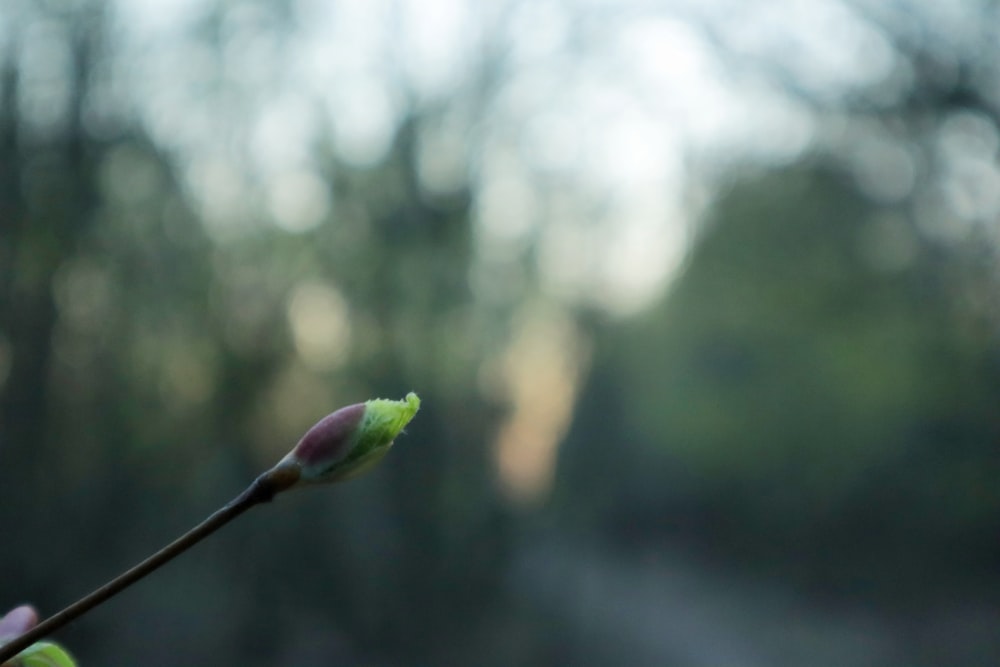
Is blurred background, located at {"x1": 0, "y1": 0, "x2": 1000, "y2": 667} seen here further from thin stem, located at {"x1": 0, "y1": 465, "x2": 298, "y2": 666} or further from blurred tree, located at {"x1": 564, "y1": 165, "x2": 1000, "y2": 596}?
thin stem, located at {"x1": 0, "y1": 465, "x2": 298, "y2": 666}

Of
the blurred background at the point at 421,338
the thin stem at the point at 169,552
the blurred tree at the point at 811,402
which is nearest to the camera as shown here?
the thin stem at the point at 169,552

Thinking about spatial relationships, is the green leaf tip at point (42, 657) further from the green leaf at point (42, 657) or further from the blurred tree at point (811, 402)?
the blurred tree at point (811, 402)

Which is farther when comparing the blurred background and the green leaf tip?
the blurred background

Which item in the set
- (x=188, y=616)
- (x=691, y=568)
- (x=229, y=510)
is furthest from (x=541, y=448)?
(x=229, y=510)

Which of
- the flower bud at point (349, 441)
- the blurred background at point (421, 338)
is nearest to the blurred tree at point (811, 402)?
the blurred background at point (421, 338)

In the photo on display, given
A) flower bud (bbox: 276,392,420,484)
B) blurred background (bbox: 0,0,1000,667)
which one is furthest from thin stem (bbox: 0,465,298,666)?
blurred background (bbox: 0,0,1000,667)

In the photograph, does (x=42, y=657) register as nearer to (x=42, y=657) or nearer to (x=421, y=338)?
(x=42, y=657)
